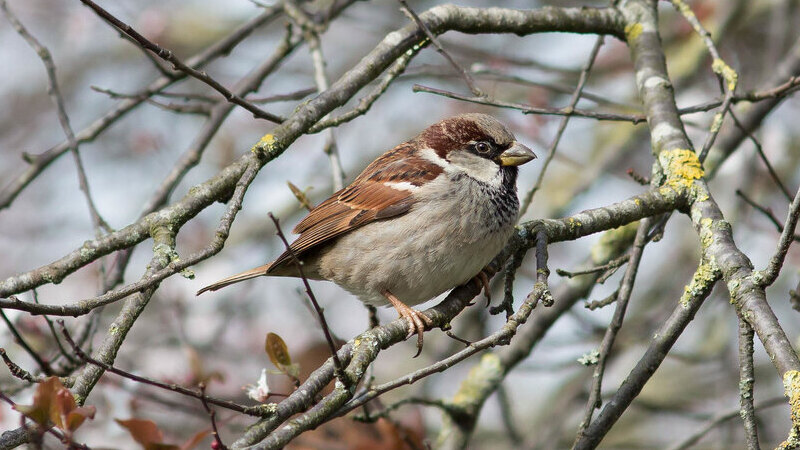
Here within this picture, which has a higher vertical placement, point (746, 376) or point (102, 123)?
point (102, 123)

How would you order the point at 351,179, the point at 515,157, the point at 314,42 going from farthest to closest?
1. the point at 351,179
2. the point at 314,42
3. the point at 515,157

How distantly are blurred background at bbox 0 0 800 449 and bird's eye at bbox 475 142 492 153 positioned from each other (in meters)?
0.56

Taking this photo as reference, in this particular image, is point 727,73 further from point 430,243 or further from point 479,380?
point 479,380

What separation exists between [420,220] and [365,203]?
→ 375 mm

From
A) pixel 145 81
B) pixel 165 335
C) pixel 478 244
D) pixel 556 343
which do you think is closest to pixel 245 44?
pixel 145 81

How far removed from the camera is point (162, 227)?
2.62m

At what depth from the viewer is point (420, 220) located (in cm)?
347

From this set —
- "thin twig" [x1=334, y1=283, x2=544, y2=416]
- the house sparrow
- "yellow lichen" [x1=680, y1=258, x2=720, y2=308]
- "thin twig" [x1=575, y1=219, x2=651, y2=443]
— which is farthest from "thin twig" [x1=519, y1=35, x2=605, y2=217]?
"thin twig" [x1=334, y1=283, x2=544, y2=416]

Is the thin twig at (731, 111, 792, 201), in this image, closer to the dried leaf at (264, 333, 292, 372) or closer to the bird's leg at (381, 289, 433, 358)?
the bird's leg at (381, 289, 433, 358)

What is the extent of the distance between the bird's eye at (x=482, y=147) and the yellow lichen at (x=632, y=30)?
2.83 ft

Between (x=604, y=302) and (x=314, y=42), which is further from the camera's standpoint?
(x=314, y=42)

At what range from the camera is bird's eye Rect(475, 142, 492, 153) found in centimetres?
372

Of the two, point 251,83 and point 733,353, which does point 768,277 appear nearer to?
point 251,83

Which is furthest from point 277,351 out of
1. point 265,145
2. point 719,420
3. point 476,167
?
point 719,420
